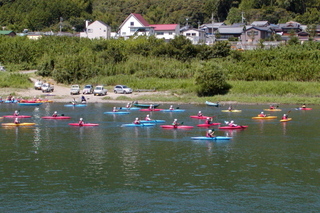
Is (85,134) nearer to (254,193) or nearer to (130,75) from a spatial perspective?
(254,193)

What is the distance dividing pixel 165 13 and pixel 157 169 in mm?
139253

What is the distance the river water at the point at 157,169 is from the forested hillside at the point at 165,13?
3694 inches

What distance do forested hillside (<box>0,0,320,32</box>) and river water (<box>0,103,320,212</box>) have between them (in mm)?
93840

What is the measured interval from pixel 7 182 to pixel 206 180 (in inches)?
502

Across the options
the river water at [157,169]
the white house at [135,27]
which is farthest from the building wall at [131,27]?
the river water at [157,169]

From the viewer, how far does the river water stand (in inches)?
1094

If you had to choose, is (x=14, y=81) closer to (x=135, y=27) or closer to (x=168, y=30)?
(x=135, y=27)

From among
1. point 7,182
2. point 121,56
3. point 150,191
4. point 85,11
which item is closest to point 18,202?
point 7,182

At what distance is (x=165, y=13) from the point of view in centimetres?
16862

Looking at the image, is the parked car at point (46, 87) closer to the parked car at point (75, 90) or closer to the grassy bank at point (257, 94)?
the parked car at point (75, 90)

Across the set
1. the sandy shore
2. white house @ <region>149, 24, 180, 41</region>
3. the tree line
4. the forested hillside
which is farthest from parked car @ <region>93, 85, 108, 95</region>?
the forested hillside

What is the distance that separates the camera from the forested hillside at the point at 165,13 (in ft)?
479

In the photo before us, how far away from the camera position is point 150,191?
29.6m

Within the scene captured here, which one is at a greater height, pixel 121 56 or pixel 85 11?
pixel 85 11
